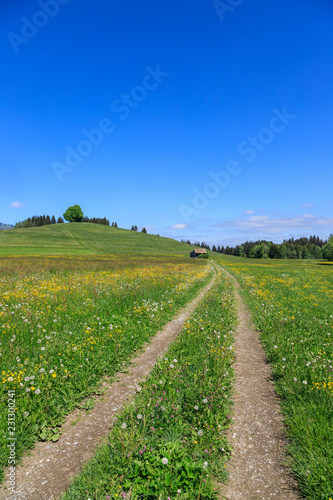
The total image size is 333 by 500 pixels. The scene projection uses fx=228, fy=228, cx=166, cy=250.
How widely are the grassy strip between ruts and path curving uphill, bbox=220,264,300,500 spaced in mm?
198

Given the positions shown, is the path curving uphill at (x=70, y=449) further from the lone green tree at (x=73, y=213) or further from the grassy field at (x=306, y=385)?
the lone green tree at (x=73, y=213)

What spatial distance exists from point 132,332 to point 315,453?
563cm

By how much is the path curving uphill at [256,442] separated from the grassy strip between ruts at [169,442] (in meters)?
0.20

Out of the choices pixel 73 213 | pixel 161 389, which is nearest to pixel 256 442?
pixel 161 389

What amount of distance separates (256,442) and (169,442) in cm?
153

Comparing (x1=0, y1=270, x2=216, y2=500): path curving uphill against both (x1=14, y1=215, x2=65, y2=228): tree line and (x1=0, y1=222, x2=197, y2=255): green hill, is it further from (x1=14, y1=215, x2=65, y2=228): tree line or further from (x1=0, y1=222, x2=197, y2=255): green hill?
(x1=14, y1=215, x2=65, y2=228): tree line

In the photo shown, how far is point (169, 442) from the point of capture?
11.6 feet

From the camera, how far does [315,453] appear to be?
3.41 m

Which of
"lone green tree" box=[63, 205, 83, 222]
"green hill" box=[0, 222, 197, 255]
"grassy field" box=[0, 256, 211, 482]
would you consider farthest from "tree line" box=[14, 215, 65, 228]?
"grassy field" box=[0, 256, 211, 482]

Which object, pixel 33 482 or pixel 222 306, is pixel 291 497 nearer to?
pixel 33 482

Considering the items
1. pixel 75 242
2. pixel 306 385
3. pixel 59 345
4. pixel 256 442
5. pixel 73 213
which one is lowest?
pixel 256 442

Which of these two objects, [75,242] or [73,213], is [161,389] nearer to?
[75,242]

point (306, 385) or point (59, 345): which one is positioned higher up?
point (59, 345)

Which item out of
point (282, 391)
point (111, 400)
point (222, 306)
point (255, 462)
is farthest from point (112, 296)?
point (255, 462)
